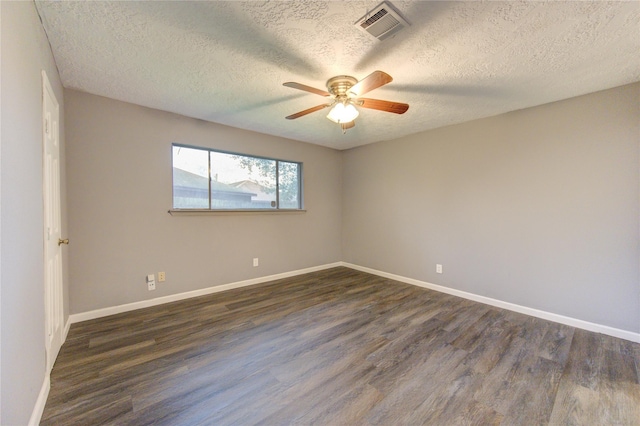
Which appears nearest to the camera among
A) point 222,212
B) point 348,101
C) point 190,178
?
point 348,101

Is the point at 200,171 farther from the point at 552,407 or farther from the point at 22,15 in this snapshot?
the point at 552,407

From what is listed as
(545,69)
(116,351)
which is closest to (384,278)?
A: (545,69)

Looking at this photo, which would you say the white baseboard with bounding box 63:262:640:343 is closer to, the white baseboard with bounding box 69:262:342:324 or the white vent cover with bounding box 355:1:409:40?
the white baseboard with bounding box 69:262:342:324

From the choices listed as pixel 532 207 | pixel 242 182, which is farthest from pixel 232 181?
pixel 532 207

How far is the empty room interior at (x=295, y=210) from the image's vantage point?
1.48 meters

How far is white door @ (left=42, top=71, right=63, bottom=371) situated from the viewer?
5.62ft

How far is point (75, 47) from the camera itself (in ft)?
6.08

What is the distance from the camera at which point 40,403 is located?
143cm

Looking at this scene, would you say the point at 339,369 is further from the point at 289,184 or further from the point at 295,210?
the point at 289,184

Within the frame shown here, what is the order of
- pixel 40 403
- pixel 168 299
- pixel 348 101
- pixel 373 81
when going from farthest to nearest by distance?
pixel 168 299 → pixel 348 101 → pixel 373 81 → pixel 40 403

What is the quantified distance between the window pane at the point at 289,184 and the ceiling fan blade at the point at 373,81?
2426 mm

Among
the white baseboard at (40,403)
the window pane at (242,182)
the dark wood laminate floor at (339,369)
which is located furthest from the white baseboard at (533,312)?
the white baseboard at (40,403)

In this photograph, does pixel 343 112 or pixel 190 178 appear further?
pixel 190 178

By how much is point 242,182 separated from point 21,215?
8.65ft
